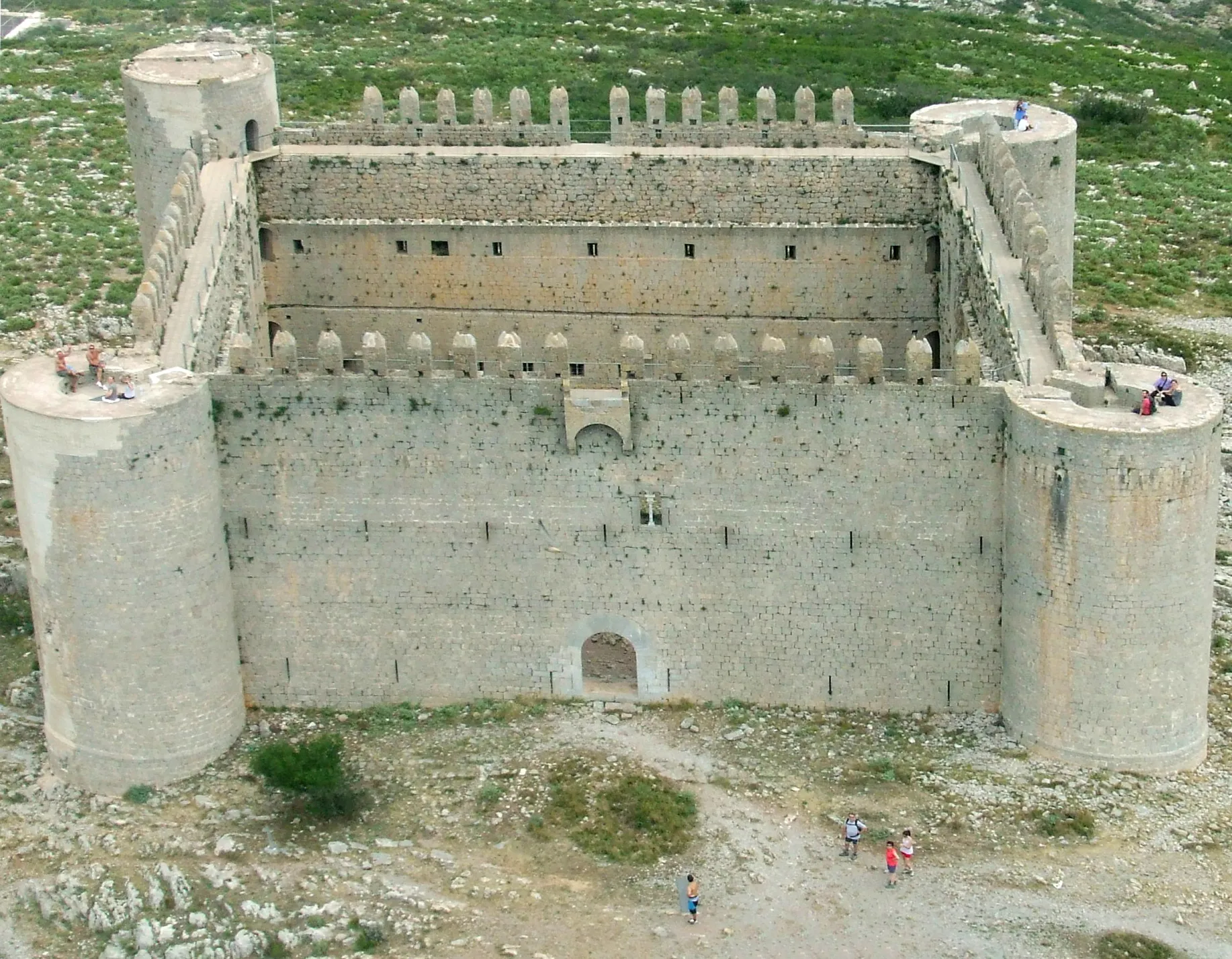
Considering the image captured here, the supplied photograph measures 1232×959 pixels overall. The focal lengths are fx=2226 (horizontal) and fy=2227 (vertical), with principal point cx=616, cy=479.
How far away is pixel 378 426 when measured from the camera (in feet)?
117

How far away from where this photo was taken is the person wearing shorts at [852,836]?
108 feet

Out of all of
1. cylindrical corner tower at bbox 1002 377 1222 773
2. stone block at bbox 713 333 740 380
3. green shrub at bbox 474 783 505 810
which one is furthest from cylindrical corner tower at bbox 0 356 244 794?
cylindrical corner tower at bbox 1002 377 1222 773

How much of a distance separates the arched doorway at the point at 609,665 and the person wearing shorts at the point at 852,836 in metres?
5.49

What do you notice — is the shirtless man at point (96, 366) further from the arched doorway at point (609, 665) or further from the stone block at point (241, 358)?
the arched doorway at point (609, 665)

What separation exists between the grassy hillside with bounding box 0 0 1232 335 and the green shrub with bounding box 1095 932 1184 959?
25.6m

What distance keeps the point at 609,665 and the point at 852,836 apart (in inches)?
267

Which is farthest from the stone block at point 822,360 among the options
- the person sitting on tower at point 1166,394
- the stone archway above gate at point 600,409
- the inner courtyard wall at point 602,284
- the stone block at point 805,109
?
the stone block at point 805,109

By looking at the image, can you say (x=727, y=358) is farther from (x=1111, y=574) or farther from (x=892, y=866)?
(x=892, y=866)

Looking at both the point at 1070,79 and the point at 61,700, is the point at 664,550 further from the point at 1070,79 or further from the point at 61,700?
the point at 1070,79

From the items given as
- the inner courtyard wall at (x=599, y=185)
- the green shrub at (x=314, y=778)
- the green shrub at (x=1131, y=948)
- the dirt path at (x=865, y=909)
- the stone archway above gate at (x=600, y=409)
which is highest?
the inner courtyard wall at (x=599, y=185)

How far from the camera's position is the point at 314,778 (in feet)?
113

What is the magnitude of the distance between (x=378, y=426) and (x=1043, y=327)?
11.0 meters

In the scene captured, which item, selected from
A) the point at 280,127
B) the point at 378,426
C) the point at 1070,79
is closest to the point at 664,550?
the point at 378,426

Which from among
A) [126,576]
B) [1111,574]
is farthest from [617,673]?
[1111,574]
